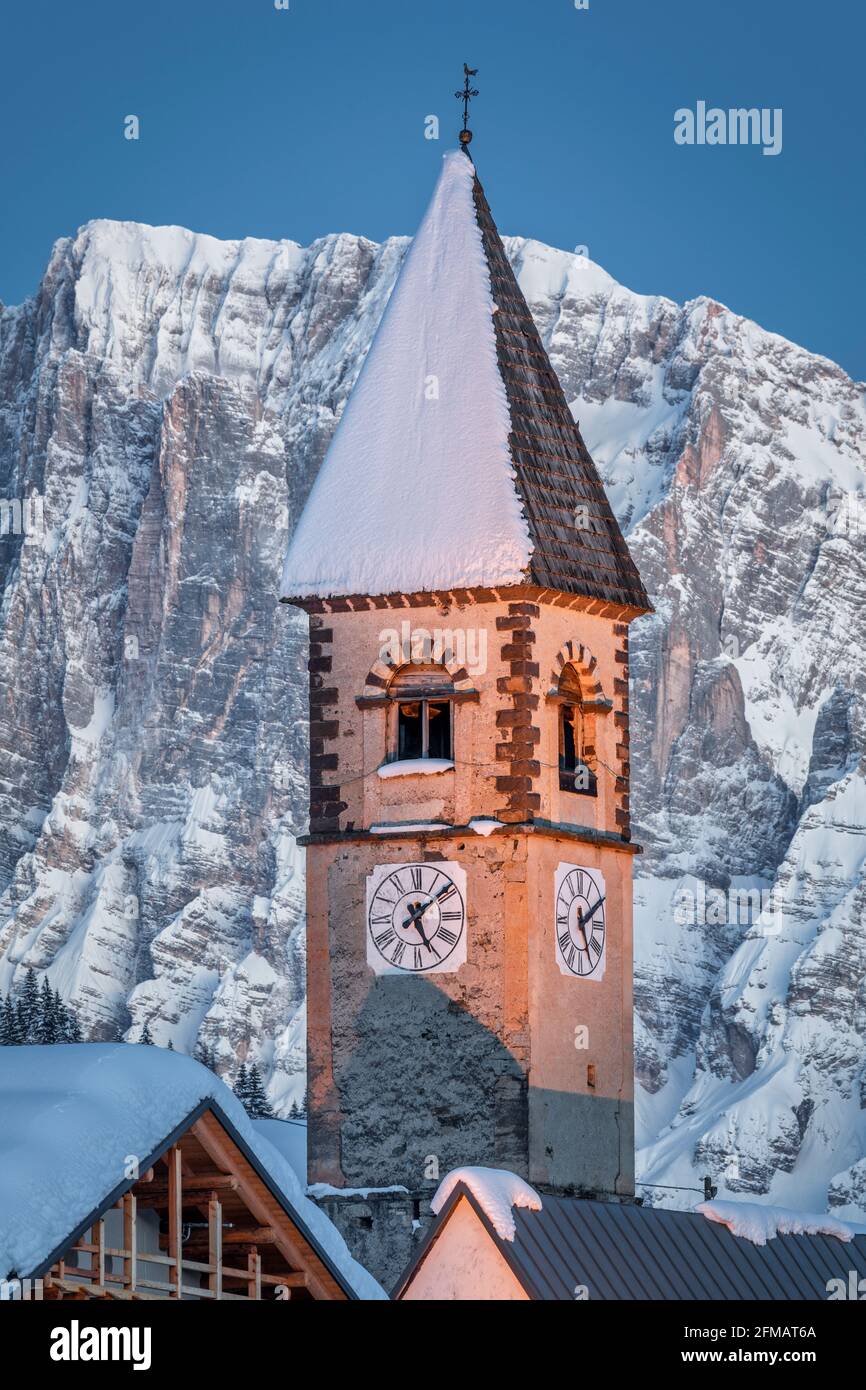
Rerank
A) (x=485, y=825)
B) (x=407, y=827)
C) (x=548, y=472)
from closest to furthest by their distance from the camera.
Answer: (x=485, y=825), (x=407, y=827), (x=548, y=472)

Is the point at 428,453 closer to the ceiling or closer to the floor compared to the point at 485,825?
closer to the ceiling

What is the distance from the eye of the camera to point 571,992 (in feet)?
204

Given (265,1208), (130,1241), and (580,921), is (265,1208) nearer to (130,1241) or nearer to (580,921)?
(130,1241)

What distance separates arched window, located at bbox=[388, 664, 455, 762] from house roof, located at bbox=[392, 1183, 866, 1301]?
9.91 meters

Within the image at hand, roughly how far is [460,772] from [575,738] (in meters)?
2.93

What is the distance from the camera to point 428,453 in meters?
63.2

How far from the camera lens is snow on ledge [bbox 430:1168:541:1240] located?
4947 centimetres

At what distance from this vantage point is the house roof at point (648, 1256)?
49562 mm

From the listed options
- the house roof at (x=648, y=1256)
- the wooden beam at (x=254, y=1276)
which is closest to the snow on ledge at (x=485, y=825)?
the house roof at (x=648, y=1256)

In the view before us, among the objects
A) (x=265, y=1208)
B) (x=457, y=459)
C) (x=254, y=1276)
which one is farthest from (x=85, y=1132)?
(x=457, y=459)

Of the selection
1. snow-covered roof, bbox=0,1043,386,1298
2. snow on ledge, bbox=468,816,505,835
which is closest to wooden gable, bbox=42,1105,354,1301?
snow-covered roof, bbox=0,1043,386,1298

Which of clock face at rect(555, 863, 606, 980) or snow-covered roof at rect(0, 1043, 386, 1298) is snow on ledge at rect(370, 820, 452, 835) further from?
snow-covered roof at rect(0, 1043, 386, 1298)

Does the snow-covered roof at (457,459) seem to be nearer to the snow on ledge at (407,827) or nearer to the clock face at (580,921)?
the snow on ledge at (407,827)
